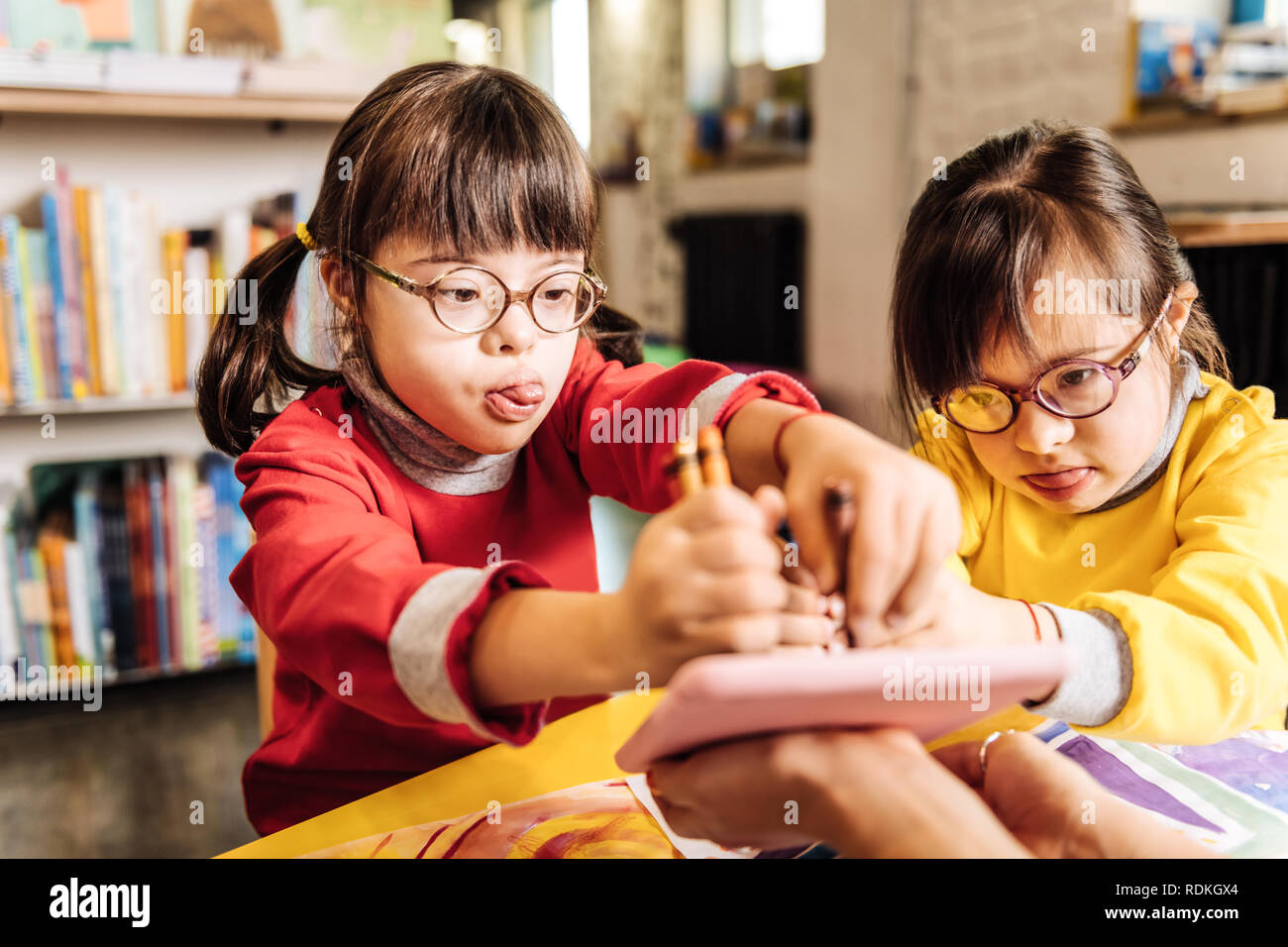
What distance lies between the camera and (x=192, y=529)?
6.24 feet

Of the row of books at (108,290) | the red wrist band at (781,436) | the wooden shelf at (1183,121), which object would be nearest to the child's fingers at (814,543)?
the red wrist band at (781,436)

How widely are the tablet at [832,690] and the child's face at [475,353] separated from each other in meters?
0.34

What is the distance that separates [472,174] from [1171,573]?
1.97 feet

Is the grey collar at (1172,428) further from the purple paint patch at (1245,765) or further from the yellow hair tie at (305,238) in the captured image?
the yellow hair tie at (305,238)

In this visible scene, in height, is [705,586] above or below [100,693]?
above

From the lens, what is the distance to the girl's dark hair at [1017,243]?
81 centimetres

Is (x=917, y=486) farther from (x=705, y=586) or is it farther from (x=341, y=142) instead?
(x=341, y=142)

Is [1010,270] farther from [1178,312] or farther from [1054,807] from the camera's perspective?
[1054,807]

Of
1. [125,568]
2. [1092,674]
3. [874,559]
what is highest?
[874,559]

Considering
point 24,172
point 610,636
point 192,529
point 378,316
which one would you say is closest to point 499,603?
point 610,636

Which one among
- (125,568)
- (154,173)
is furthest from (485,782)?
(154,173)

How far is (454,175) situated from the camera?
74 cm

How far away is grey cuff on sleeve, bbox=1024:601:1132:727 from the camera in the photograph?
2.04 feet

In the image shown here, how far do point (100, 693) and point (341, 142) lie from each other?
157cm
